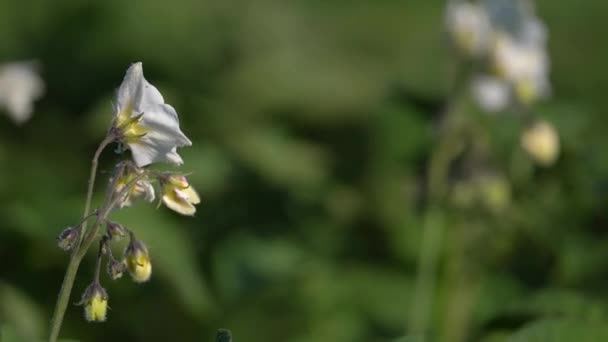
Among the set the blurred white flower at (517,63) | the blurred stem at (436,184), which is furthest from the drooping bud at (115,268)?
the blurred white flower at (517,63)

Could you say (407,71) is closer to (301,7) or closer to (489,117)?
(301,7)

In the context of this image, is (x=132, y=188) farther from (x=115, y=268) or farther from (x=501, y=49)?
(x=501, y=49)

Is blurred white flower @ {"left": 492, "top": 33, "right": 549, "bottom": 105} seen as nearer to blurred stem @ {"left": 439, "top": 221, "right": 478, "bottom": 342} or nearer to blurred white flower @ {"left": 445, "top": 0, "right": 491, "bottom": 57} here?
blurred white flower @ {"left": 445, "top": 0, "right": 491, "bottom": 57}

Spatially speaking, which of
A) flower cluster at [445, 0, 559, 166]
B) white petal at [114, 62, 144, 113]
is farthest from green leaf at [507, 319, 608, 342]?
flower cluster at [445, 0, 559, 166]

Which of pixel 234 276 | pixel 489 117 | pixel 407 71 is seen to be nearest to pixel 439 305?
pixel 234 276

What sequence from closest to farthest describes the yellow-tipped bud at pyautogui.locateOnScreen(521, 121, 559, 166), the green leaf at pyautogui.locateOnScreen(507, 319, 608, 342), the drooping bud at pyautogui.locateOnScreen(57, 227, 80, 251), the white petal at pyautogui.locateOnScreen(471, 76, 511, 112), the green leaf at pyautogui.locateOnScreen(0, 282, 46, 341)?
1. the drooping bud at pyautogui.locateOnScreen(57, 227, 80, 251)
2. the green leaf at pyautogui.locateOnScreen(507, 319, 608, 342)
3. the green leaf at pyautogui.locateOnScreen(0, 282, 46, 341)
4. the yellow-tipped bud at pyautogui.locateOnScreen(521, 121, 559, 166)
5. the white petal at pyautogui.locateOnScreen(471, 76, 511, 112)

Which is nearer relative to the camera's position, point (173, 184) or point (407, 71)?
point (173, 184)

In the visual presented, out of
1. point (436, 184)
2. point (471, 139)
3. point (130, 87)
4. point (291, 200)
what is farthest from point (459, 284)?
point (130, 87)
